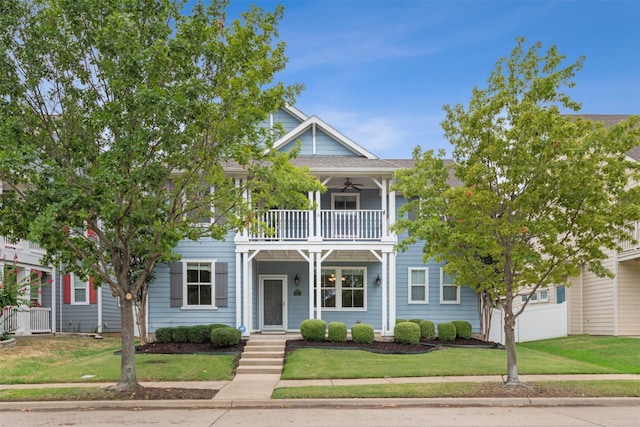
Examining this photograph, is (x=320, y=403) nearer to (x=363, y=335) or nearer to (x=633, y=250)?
(x=363, y=335)

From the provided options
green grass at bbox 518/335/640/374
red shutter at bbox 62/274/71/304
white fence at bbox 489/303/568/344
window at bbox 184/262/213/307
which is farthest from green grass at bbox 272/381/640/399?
red shutter at bbox 62/274/71/304

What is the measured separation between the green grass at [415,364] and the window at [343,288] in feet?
15.2

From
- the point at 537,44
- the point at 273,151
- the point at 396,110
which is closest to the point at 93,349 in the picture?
the point at 273,151

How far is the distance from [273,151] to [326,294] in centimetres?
1033

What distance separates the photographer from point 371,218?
1980cm

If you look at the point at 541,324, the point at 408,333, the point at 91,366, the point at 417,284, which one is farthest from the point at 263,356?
the point at 541,324

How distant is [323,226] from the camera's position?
2005 cm

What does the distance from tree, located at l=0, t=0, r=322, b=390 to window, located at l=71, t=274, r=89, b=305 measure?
14.0 m

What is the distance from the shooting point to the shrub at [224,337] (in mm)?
16656

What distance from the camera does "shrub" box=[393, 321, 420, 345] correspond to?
57.8ft

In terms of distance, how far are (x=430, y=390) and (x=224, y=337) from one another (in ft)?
24.1

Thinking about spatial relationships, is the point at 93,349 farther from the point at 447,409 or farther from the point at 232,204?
the point at 447,409

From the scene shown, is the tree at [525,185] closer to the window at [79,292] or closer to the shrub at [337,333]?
the shrub at [337,333]

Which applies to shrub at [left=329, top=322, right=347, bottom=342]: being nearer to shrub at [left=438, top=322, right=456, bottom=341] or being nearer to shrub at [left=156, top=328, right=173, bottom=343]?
shrub at [left=438, top=322, right=456, bottom=341]
